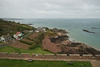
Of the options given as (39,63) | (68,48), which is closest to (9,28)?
(39,63)

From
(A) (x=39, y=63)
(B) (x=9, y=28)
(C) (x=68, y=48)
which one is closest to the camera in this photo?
(A) (x=39, y=63)

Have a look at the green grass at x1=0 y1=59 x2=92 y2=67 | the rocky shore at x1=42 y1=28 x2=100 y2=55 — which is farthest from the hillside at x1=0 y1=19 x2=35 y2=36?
the rocky shore at x1=42 y1=28 x2=100 y2=55

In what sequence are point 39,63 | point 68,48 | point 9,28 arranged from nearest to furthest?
point 39,63
point 68,48
point 9,28

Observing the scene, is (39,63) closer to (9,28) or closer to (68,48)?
→ (68,48)

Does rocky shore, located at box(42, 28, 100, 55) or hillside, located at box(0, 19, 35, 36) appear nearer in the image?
rocky shore, located at box(42, 28, 100, 55)

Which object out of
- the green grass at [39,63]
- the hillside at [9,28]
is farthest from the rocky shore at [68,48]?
the hillside at [9,28]

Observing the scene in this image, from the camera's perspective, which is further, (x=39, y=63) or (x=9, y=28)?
(x=9, y=28)

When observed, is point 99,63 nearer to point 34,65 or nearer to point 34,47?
point 34,65

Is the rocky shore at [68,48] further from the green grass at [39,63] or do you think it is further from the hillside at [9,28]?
the hillside at [9,28]

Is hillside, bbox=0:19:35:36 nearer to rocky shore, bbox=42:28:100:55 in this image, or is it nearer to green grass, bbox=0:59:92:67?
green grass, bbox=0:59:92:67

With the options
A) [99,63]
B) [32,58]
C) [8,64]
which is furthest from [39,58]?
[99,63]

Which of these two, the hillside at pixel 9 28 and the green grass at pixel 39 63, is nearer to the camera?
the green grass at pixel 39 63
